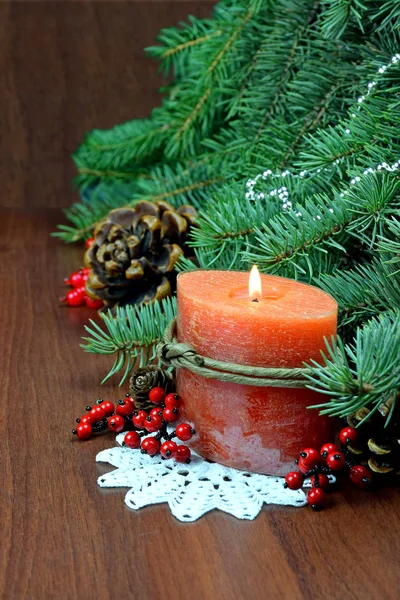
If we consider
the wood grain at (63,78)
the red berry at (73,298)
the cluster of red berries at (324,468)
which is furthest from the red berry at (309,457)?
the wood grain at (63,78)

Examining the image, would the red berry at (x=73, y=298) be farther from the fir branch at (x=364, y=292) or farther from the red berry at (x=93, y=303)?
the fir branch at (x=364, y=292)

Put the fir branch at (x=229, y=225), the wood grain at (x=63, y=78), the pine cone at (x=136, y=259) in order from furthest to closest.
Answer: the wood grain at (x=63, y=78), the pine cone at (x=136, y=259), the fir branch at (x=229, y=225)

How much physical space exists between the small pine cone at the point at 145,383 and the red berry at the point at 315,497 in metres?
0.13

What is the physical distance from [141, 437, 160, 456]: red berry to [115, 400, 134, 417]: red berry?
0.15ft

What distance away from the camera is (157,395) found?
1.65 ft

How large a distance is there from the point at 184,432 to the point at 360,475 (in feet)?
0.34

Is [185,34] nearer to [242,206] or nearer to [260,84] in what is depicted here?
[260,84]

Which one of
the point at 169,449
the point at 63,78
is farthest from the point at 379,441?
the point at 63,78

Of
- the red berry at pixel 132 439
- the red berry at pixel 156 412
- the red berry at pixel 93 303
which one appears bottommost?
the red berry at pixel 93 303

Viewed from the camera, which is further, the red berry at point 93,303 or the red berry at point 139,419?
the red berry at point 93,303

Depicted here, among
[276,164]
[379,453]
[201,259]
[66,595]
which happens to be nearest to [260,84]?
[276,164]

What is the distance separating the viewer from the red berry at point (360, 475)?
1.44 ft

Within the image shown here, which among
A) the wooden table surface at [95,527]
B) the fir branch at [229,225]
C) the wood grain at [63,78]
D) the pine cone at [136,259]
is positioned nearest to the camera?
Result: the wooden table surface at [95,527]

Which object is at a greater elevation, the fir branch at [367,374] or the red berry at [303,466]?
the fir branch at [367,374]
